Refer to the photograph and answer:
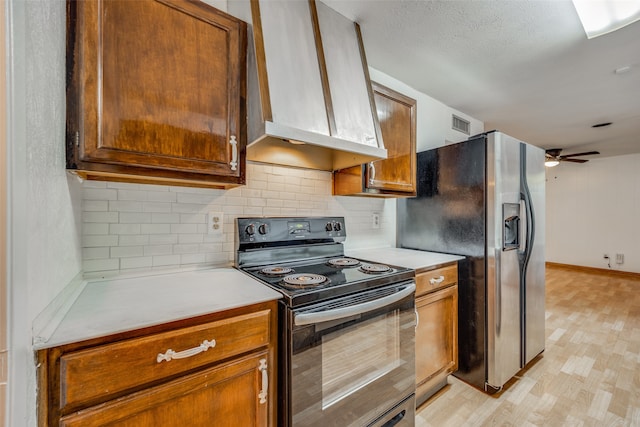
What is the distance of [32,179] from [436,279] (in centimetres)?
192

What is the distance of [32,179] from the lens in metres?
0.71

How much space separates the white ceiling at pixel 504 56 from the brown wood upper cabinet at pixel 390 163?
14.3 inches

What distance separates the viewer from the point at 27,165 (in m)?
0.68

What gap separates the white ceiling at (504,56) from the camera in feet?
5.37

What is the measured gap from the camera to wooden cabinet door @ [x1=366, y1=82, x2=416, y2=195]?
1914 mm

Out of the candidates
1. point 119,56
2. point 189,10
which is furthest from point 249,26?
point 119,56

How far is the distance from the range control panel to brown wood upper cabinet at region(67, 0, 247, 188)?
0.38 m

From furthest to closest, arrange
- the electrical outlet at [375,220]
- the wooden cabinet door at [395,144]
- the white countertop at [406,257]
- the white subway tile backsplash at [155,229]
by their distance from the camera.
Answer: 1. the electrical outlet at [375,220]
2. the wooden cabinet door at [395,144]
3. the white countertop at [406,257]
4. the white subway tile backsplash at [155,229]

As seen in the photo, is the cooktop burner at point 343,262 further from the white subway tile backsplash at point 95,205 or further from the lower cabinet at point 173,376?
the white subway tile backsplash at point 95,205

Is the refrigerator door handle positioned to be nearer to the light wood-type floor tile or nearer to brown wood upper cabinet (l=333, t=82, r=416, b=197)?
brown wood upper cabinet (l=333, t=82, r=416, b=197)

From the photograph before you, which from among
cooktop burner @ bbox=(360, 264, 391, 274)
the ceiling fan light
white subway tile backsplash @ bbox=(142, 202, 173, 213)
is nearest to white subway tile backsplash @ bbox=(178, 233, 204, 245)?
white subway tile backsplash @ bbox=(142, 202, 173, 213)

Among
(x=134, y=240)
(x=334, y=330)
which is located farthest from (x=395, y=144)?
(x=134, y=240)

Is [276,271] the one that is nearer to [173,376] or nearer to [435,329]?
[173,376]

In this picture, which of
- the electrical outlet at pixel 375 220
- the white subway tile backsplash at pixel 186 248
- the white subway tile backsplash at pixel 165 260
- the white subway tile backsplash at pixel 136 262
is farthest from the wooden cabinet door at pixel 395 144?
the white subway tile backsplash at pixel 136 262
